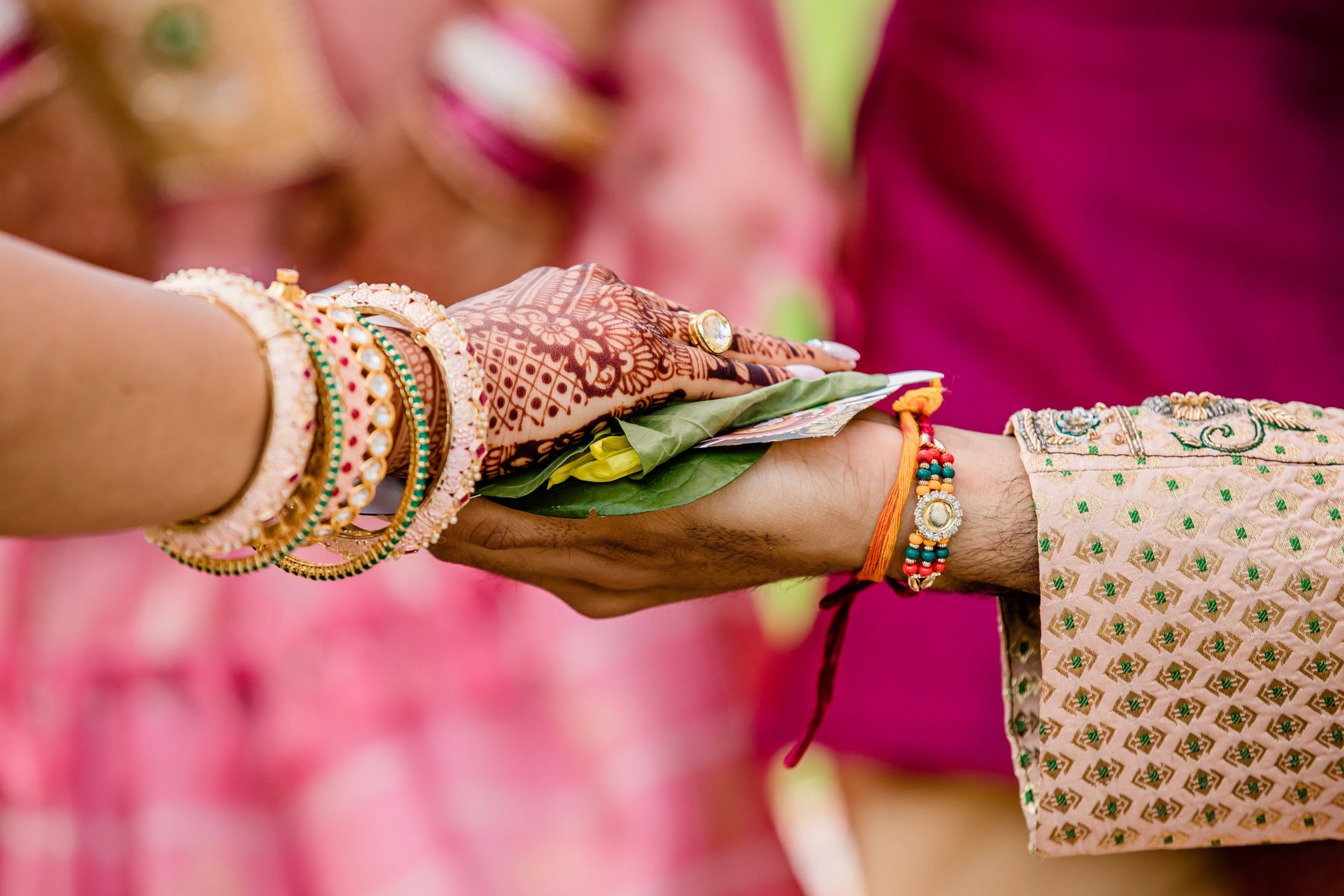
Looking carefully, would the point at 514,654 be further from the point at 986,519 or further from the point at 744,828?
the point at 986,519

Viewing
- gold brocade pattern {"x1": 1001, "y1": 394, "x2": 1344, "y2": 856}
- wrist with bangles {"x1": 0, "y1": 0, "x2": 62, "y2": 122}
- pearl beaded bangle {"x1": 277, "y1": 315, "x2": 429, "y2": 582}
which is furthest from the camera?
wrist with bangles {"x1": 0, "y1": 0, "x2": 62, "y2": 122}

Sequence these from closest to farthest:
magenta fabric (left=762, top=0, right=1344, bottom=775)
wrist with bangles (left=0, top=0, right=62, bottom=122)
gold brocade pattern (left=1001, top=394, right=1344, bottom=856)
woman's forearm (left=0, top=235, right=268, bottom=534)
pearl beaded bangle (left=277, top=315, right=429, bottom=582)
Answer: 1. woman's forearm (left=0, top=235, right=268, bottom=534)
2. pearl beaded bangle (left=277, top=315, right=429, bottom=582)
3. gold brocade pattern (left=1001, top=394, right=1344, bottom=856)
4. magenta fabric (left=762, top=0, right=1344, bottom=775)
5. wrist with bangles (left=0, top=0, right=62, bottom=122)

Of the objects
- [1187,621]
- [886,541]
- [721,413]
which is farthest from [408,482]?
[1187,621]

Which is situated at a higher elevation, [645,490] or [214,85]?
[214,85]

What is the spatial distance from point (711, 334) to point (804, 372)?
0.08 m

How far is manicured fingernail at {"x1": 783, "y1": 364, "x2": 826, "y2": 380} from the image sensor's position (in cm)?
64

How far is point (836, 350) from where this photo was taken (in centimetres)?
69

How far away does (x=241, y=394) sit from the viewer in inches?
16.9

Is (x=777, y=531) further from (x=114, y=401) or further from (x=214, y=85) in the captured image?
(x=214, y=85)

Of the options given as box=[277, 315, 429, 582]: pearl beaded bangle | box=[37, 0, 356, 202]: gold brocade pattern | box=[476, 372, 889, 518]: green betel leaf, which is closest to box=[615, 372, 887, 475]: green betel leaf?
box=[476, 372, 889, 518]: green betel leaf

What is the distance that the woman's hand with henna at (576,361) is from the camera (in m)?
0.53

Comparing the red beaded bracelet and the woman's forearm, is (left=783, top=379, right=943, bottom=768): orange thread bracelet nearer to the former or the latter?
the red beaded bracelet

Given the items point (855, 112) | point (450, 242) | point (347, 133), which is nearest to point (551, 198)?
point (450, 242)

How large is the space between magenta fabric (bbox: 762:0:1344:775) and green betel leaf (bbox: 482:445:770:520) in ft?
1.43
